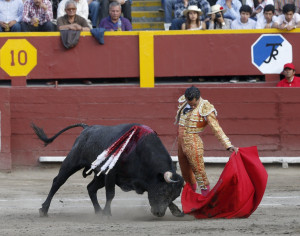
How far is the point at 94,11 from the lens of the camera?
435 inches

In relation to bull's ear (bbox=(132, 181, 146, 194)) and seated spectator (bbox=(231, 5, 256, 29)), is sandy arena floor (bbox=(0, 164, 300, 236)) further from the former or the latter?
seated spectator (bbox=(231, 5, 256, 29))

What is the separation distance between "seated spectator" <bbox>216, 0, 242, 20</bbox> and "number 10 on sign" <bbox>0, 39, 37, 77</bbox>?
2704 mm

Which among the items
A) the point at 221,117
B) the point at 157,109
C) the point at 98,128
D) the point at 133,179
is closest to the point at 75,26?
the point at 157,109

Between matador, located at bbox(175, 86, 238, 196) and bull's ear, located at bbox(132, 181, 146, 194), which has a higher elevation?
matador, located at bbox(175, 86, 238, 196)

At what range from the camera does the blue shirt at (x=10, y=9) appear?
415 inches

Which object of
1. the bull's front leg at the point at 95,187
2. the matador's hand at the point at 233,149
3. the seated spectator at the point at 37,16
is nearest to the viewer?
the matador's hand at the point at 233,149

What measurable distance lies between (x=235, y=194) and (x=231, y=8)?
497 cm

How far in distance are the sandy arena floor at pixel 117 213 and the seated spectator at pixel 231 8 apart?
7.27 ft

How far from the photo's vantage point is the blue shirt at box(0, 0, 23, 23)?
1055 centimetres

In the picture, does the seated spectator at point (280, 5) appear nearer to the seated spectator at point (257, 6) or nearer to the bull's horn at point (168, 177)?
the seated spectator at point (257, 6)

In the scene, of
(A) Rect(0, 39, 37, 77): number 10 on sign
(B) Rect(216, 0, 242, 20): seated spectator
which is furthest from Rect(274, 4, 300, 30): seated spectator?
(A) Rect(0, 39, 37, 77): number 10 on sign

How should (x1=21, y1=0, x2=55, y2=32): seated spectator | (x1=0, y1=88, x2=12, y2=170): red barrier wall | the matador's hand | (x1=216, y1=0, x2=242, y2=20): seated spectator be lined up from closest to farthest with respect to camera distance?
1. the matador's hand
2. (x1=0, y1=88, x2=12, y2=170): red barrier wall
3. (x1=21, y1=0, x2=55, y2=32): seated spectator
4. (x1=216, y1=0, x2=242, y2=20): seated spectator

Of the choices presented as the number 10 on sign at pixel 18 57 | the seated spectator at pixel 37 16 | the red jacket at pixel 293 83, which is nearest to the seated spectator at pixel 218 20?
the red jacket at pixel 293 83

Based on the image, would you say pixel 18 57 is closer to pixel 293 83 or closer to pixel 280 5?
pixel 293 83
